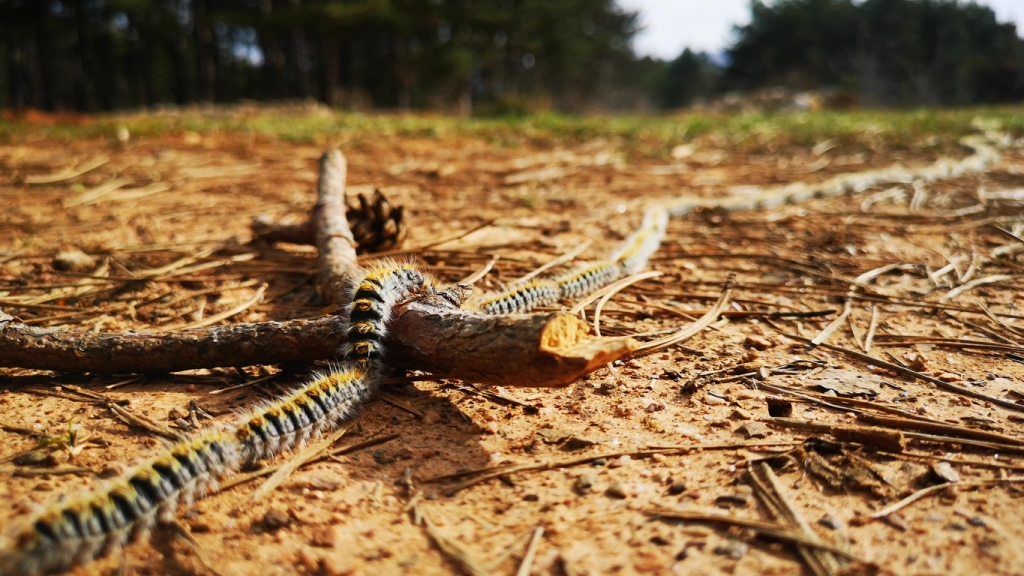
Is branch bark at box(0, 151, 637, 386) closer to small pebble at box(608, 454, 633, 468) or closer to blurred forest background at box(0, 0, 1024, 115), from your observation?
small pebble at box(608, 454, 633, 468)

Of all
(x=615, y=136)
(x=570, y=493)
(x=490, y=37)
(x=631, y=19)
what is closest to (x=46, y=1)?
(x=490, y=37)

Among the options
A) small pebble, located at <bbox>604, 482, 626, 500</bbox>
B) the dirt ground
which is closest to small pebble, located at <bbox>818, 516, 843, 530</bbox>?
the dirt ground

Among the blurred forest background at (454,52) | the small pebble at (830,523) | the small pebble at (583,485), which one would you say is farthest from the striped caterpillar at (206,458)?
the blurred forest background at (454,52)

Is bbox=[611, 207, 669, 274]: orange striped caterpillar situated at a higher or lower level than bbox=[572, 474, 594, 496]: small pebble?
higher

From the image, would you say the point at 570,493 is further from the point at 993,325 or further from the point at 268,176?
the point at 268,176

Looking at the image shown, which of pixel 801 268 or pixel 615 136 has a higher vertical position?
pixel 615 136

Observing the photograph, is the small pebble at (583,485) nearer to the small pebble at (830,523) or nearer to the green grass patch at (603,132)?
the small pebble at (830,523)

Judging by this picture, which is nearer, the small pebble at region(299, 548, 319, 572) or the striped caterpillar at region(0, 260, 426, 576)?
the striped caterpillar at region(0, 260, 426, 576)
